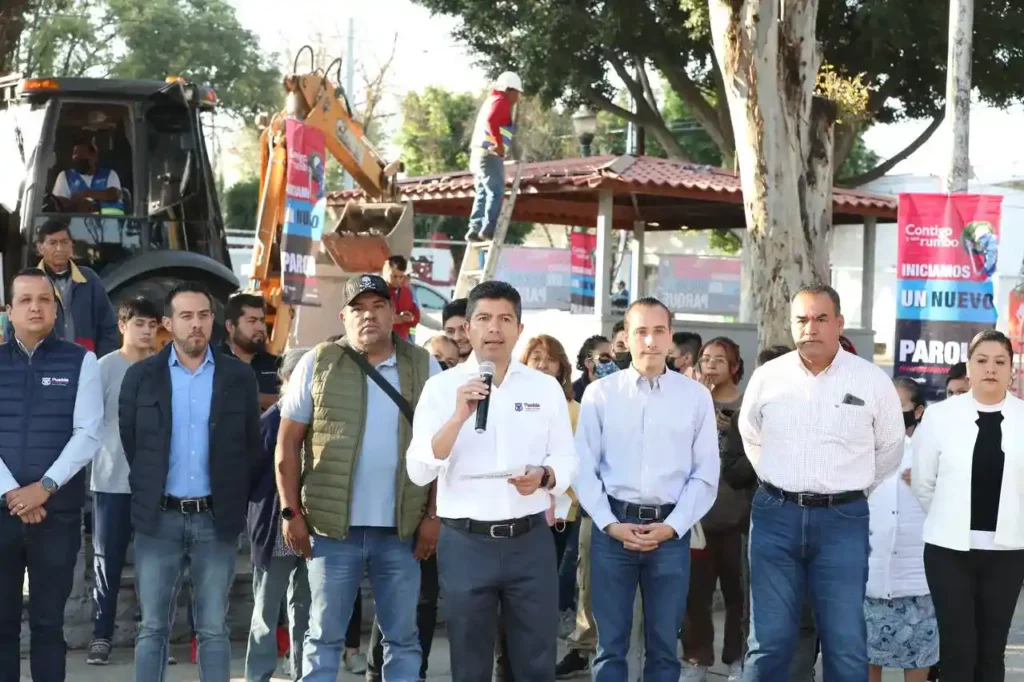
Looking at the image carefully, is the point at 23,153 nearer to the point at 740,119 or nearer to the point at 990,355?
the point at 740,119

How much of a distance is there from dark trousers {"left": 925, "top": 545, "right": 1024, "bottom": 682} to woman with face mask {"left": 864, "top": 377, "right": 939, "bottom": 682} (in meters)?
0.51

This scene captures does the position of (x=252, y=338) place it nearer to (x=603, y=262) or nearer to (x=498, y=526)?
(x=498, y=526)

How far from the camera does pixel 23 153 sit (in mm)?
11055

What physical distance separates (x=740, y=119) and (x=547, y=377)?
6.67 metres

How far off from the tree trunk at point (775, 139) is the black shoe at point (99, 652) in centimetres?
644

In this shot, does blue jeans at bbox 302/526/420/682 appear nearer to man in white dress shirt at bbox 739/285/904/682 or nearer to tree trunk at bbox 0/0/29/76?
man in white dress shirt at bbox 739/285/904/682

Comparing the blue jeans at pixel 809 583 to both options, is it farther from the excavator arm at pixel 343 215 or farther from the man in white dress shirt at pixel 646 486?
the excavator arm at pixel 343 215

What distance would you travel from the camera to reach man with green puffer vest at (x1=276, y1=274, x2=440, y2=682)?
5734 mm

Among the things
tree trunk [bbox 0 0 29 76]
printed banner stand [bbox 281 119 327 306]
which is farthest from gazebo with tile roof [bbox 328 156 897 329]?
tree trunk [bbox 0 0 29 76]

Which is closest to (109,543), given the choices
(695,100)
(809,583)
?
(809,583)

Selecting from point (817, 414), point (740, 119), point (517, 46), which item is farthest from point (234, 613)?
point (517, 46)

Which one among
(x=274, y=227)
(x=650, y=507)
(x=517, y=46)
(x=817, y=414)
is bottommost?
(x=650, y=507)

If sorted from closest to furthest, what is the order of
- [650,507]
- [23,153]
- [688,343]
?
1. [650,507]
2. [688,343]
3. [23,153]

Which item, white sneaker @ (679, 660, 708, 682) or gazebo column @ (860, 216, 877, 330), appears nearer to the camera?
white sneaker @ (679, 660, 708, 682)
